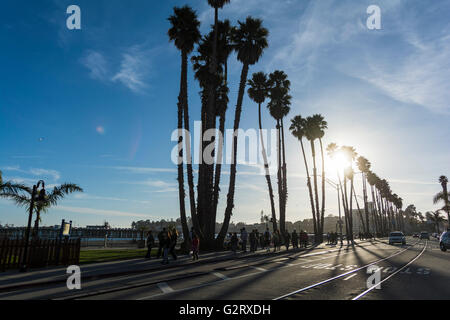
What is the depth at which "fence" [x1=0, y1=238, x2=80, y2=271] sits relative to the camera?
1157 cm

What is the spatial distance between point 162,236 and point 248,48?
1981 cm

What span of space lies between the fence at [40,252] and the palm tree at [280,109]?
27.1 m

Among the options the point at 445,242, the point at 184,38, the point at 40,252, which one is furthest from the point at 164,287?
the point at 445,242

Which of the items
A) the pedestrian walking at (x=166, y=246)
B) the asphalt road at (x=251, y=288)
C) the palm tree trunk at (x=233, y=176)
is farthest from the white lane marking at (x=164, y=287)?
the palm tree trunk at (x=233, y=176)

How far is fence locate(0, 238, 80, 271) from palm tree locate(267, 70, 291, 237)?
2706cm

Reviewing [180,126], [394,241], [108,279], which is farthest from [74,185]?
[394,241]

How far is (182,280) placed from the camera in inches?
386

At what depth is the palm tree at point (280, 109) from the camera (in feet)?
122

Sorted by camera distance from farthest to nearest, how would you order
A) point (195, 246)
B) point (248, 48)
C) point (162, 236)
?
1. point (248, 48)
2. point (195, 246)
3. point (162, 236)

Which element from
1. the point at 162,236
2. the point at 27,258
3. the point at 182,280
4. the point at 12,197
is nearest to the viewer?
the point at 182,280

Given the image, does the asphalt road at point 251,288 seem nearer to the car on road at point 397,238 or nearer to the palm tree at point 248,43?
the palm tree at point 248,43

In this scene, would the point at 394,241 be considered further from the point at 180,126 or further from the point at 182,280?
the point at 182,280

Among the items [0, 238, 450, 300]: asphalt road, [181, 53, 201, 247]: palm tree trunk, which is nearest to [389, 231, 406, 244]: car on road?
[181, 53, 201, 247]: palm tree trunk

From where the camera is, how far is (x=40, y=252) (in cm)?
1269
